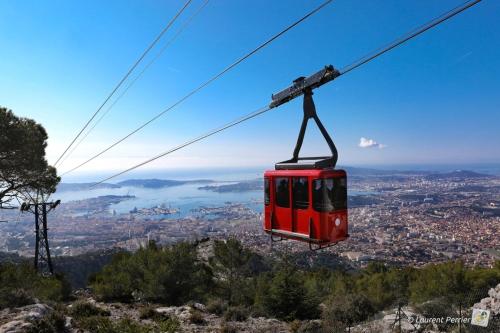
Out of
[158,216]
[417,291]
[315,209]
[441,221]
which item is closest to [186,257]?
[315,209]

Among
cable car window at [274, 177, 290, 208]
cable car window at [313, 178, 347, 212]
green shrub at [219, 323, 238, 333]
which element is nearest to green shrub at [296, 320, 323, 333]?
green shrub at [219, 323, 238, 333]

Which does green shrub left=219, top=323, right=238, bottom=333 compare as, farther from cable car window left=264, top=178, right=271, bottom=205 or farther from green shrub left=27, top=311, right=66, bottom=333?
cable car window left=264, top=178, right=271, bottom=205

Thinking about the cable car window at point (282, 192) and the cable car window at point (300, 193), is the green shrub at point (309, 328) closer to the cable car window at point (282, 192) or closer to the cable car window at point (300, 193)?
the cable car window at point (282, 192)

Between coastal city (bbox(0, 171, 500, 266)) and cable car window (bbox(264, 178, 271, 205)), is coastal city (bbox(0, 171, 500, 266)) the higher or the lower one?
the lower one

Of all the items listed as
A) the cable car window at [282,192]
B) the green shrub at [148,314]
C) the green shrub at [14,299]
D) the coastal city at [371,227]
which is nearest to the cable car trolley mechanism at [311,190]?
the cable car window at [282,192]

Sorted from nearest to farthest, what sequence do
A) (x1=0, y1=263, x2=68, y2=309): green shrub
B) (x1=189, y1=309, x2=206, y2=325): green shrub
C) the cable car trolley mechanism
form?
the cable car trolley mechanism → (x1=189, y1=309, x2=206, y2=325): green shrub → (x1=0, y1=263, x2=68, y2=309): green shrub

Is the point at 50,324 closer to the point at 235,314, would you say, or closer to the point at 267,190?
the point at 235,314

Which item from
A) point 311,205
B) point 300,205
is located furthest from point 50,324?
point 311,205
